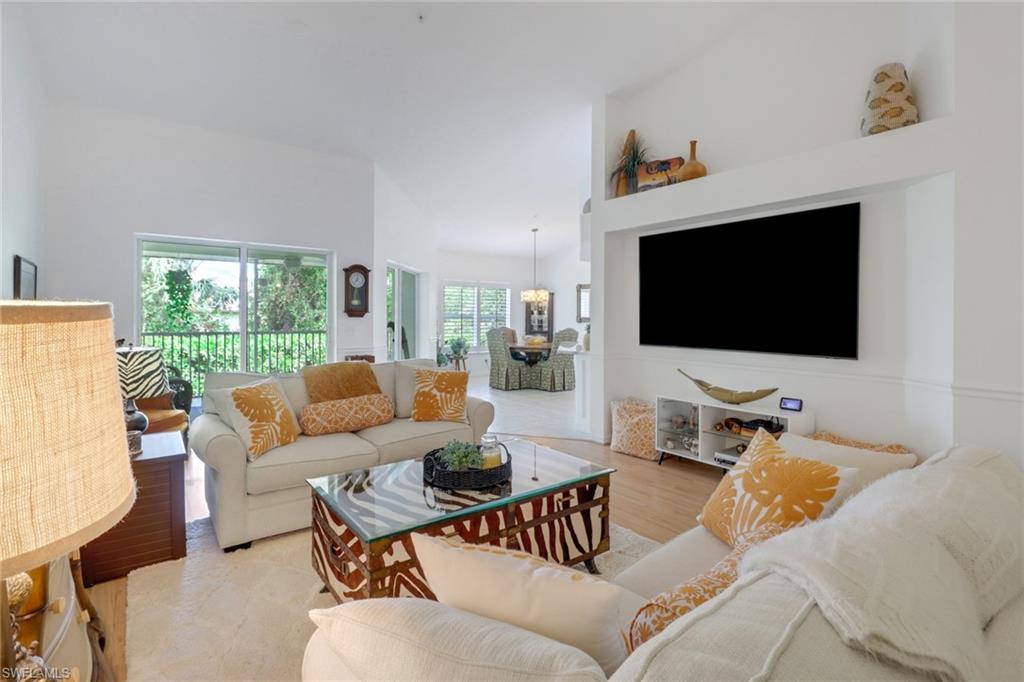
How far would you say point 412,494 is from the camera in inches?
84.4

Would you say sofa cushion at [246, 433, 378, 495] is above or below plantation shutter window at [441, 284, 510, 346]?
below

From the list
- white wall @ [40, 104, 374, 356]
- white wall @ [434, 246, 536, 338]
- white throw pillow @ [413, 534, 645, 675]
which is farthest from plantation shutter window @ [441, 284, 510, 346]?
white throw pillow @ [413, 534, 645, 675]

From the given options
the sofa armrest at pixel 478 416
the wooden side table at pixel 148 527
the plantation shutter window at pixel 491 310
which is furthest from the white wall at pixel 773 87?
the plantation shutter window at pixel 491 310

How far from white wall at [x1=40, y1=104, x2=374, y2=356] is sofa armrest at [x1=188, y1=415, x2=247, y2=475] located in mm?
2638

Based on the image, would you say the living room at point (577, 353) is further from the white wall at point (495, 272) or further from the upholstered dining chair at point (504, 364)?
the white wall at point (495, 272)

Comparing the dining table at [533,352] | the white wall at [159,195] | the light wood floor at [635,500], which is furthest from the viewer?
the dining table at [533,352]

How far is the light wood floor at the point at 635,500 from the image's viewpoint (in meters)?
1.99

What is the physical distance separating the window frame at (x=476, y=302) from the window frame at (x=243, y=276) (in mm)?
4038

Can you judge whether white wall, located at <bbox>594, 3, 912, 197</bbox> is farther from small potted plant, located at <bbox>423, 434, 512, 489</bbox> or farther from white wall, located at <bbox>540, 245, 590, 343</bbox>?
white wall, located at <bbox>540, 245, 590, 343</bbox>

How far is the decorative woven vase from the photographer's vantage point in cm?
285

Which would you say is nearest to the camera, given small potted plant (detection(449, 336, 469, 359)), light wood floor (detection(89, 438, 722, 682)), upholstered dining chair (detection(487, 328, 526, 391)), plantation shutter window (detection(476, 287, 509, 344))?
light wood floor (detection(89, 438, 722, 682))

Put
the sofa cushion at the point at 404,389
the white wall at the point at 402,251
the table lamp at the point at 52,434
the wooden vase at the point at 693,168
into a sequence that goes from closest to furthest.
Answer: the table lamp at the point at 52,434 → the sofa cushion at the point at 404,389 → the wooden vase at the point at 693,168 → the white wall at the point at 402,251

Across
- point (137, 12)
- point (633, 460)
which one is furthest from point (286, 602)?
point (137, 12)

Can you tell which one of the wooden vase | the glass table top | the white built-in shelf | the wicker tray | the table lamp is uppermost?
the wooden vase
